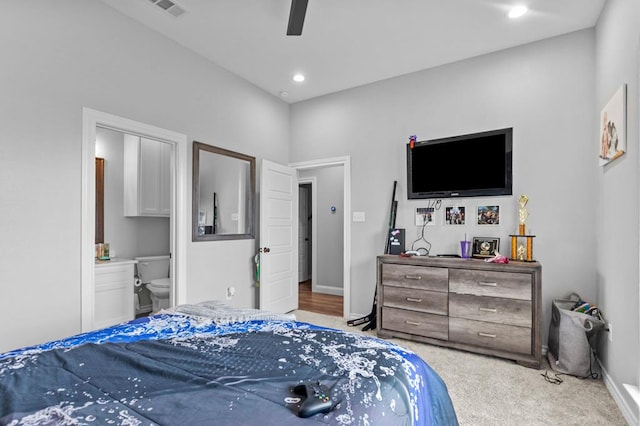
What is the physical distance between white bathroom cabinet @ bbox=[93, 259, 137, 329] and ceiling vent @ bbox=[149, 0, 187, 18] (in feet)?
8.14

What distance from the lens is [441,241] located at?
11.5ft

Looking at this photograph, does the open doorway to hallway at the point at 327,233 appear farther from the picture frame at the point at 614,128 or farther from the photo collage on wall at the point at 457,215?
the picture frame at the point at 614,128

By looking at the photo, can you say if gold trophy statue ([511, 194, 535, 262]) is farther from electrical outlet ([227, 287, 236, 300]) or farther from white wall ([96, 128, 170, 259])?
white wall ([96, 128, 170, 259])

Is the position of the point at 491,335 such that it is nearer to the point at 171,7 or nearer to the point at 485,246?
the point at 485,246

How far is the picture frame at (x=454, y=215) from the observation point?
11.2ft

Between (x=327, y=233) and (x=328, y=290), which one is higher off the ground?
(x=327, y=233)

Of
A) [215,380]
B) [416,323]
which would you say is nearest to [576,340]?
[416,323]

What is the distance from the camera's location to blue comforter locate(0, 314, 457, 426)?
0.85 m

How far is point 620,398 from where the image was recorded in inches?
82.0

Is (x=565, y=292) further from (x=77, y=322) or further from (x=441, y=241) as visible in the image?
(x=77, y=322)

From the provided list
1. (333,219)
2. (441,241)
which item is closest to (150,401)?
(441,241)

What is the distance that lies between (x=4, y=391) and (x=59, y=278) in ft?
5.31

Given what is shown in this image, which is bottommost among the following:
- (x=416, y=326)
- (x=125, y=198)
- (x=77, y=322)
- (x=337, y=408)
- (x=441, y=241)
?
(x=416, y=326)

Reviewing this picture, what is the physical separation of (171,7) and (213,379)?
284 centimetres
